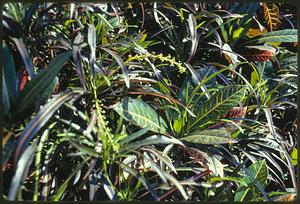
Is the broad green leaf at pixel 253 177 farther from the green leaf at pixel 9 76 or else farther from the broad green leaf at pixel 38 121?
the green leaf at pixel 9 76

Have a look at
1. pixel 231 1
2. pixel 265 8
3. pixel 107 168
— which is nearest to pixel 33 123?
pixel 107 168

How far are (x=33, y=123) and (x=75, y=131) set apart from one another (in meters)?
0.19

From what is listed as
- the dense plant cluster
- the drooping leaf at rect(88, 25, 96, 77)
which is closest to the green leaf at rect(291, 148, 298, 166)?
the dense plant cluster

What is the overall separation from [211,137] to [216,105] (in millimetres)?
125

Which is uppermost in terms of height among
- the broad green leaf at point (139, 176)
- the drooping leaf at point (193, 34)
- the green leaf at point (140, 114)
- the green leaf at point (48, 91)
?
the drooping leaf at point (193, 34)

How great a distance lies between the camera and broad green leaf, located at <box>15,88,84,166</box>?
102 cm

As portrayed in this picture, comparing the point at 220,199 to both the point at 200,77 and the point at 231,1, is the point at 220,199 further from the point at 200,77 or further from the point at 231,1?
the point at 231,1

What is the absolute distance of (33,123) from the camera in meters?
1.05

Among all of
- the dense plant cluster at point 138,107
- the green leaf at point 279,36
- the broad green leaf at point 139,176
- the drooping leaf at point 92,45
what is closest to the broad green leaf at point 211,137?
the dense plant cluster at point 138,107

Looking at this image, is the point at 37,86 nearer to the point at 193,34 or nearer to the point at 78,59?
the point at 78,59

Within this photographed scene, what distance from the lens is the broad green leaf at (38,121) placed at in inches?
40.1

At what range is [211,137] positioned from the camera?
1.37 metres

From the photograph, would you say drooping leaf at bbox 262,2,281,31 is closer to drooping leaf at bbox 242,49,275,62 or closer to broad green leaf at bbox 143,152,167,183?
drooping leaf at bbox 242,49,275,62

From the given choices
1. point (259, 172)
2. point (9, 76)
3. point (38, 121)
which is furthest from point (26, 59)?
point (259, 172)
